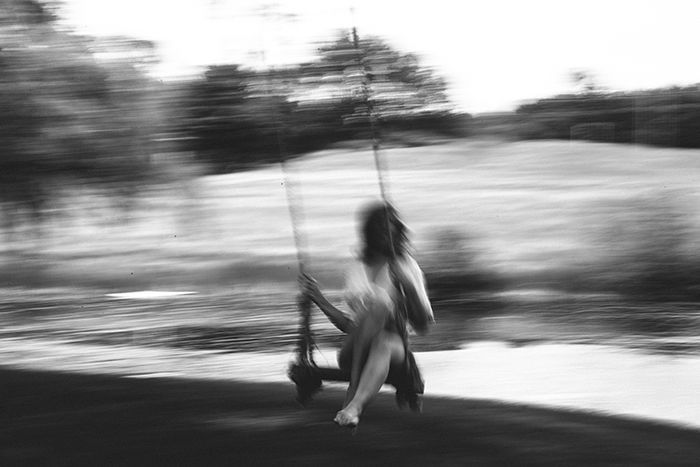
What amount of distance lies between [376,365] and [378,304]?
0.93ft

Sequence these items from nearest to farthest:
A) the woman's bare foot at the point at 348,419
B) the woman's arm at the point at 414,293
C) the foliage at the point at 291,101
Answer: the woman's bare foot at the point at 348,419, the woman's arm at the point at 414,293, the foliage at the point at 291,101

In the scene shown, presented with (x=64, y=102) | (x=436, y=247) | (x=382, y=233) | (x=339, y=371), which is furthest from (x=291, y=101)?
(x=339, y=371)

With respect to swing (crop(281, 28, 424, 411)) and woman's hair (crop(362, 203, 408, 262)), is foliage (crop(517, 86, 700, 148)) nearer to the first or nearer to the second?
woman's hair (crop(362, 203, 408, 262))

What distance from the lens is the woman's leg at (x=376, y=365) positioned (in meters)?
4.74

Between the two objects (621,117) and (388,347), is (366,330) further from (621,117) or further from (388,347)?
(621,117)

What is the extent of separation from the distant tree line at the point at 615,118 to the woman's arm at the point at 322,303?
34.6 ft

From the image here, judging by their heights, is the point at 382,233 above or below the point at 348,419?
above

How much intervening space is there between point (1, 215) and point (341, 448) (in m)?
7.39

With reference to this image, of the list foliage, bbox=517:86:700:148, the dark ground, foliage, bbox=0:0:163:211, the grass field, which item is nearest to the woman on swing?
the dark ground

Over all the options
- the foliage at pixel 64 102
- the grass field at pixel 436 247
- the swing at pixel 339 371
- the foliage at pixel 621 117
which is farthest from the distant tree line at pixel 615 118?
the swing at pixel 339 371

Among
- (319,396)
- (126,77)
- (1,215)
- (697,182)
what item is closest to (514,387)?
(319,396)

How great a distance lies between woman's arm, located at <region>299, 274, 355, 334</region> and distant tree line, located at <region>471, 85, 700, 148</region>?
1056cm

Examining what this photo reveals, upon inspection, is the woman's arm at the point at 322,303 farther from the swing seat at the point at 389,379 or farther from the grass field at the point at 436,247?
the grass field at the point at 436,247

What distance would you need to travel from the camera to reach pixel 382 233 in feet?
16.0
